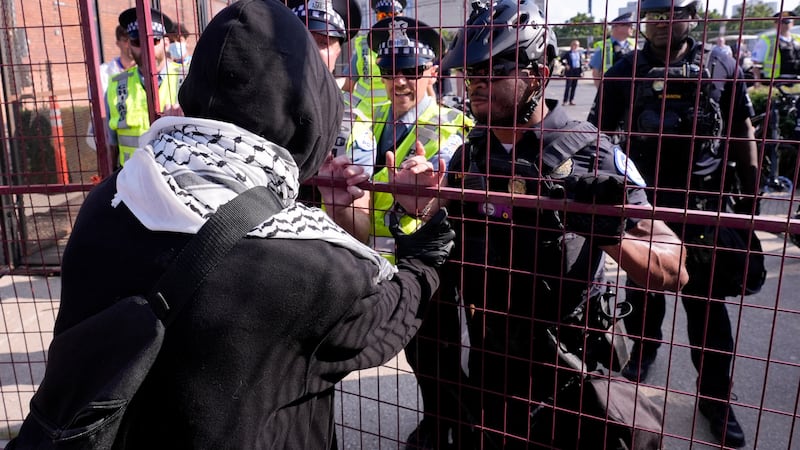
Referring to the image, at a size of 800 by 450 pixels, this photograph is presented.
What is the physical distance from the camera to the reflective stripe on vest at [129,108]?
462 centimetres

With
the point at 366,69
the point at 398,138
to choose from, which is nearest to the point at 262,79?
the point at 398,138

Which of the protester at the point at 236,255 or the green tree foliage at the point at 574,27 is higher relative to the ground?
the green tree foliage at the point at 574,27

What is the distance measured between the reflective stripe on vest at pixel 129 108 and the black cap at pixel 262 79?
3.30 m

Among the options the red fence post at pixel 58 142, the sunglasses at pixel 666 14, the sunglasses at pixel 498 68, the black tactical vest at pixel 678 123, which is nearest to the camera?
the sunglasses at pixel 498 68

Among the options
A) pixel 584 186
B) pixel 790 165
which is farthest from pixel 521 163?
pixel 790 165

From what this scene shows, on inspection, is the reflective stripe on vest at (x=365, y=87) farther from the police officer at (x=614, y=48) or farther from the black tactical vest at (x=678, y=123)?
the police officer at (x=614, y=48)

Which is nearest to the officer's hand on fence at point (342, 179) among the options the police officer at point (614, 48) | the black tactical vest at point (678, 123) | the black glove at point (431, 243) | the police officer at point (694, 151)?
the black glove at point (431, 243)

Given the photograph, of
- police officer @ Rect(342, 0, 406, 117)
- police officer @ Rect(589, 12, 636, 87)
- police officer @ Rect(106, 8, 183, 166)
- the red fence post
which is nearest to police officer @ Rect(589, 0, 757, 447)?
police officer @ Rect(342, 0, 406, 117)

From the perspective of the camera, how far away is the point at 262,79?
1.45m

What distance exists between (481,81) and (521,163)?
1.23ft

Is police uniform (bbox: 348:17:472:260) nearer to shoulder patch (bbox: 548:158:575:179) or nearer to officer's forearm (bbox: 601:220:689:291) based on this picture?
shoulder patch (bbox: 548:158:575:179)

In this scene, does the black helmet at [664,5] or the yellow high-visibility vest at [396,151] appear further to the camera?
the black helmet at [664,5]

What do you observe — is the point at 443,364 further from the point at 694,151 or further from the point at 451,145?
the point at 694,151

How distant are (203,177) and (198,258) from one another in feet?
0.62
